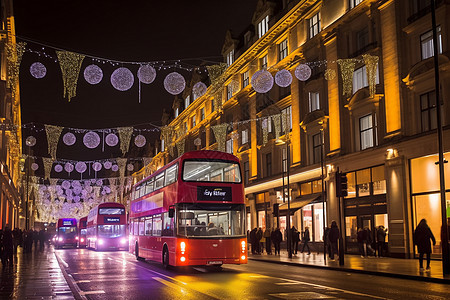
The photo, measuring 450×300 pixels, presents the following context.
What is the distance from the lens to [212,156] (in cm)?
1841

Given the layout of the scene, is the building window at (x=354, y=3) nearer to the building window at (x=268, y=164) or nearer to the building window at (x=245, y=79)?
the building window at (x=268, y=164)

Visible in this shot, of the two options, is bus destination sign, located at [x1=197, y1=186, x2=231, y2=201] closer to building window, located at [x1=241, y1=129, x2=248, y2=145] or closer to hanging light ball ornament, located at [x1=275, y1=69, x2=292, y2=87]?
hanging light ball ornament, located at [x1=275, y1=69, x2=292, y2=87]

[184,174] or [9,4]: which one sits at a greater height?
[9,4]

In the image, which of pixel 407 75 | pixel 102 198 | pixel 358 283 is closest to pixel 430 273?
pixel 358 283

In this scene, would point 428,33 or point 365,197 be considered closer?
point 428,33

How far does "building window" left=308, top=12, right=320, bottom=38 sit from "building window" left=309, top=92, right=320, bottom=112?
149 inches

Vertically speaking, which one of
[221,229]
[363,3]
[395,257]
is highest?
[363,3]

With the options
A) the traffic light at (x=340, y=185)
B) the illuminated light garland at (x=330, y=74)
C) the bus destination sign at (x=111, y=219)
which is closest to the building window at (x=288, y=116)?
the illuminated light garland at (x=330, y=74)

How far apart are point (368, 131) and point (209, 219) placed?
43.8 ft

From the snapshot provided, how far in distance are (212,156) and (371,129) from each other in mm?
12330

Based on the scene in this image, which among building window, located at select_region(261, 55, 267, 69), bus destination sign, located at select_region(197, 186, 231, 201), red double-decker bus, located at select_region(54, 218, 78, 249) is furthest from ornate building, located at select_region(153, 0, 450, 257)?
red double-decker bus, located at select_region(54, 218, 78, 249)

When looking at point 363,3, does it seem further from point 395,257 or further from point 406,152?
point 395,257

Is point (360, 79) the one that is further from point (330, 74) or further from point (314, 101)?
point (314, 101)

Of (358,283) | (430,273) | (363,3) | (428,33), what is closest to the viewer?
(358,283)
